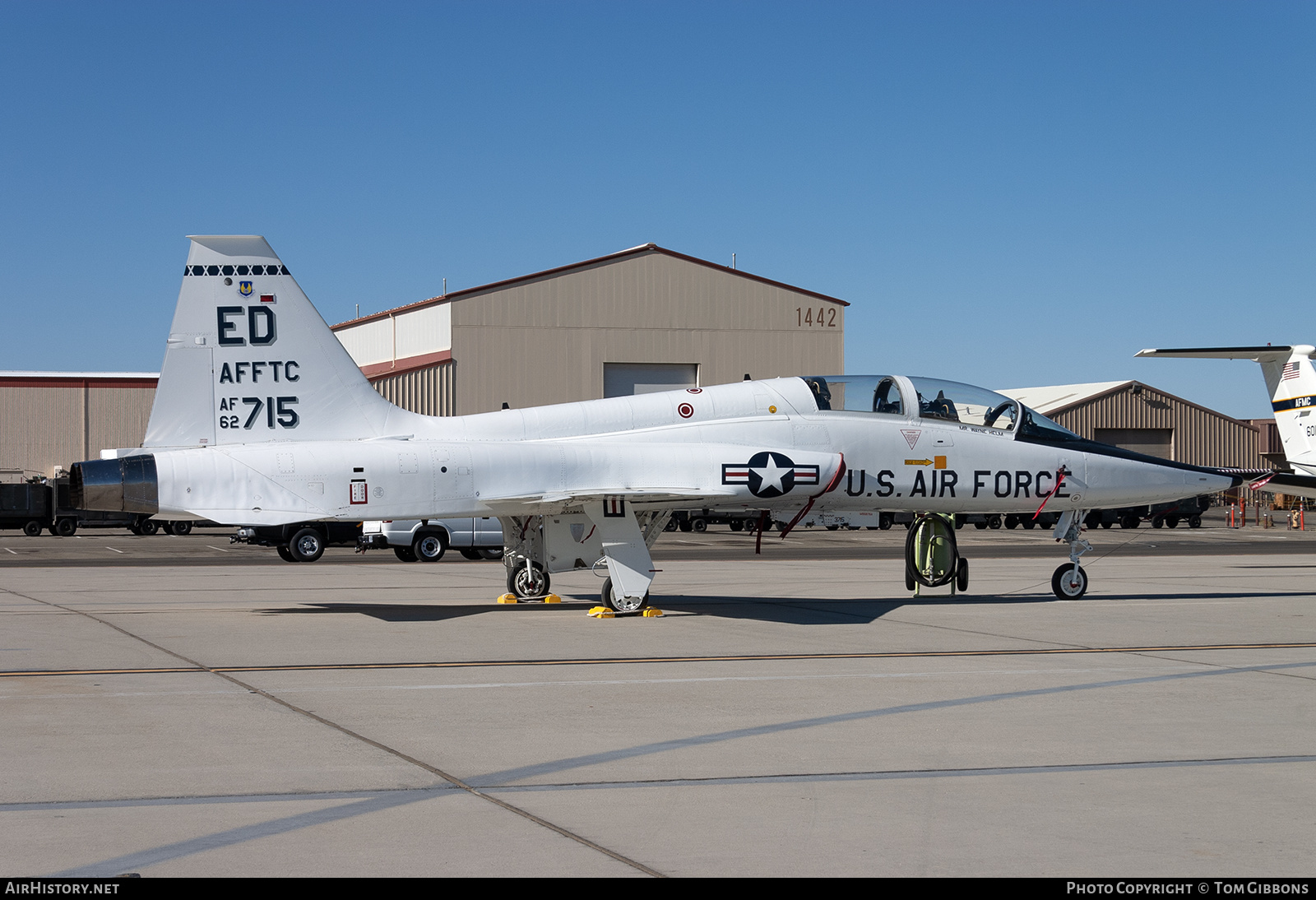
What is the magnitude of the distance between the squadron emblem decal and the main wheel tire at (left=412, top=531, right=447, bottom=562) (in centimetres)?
1536

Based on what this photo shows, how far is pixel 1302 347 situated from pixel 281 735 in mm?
26587

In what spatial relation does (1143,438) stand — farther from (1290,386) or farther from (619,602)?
(619,602)

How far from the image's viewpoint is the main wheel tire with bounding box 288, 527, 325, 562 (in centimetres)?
3023

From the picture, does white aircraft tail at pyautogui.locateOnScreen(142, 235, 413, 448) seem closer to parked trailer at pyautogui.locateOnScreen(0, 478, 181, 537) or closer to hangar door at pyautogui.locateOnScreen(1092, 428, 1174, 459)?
parked trailer at pyautogui.locateOnScreen(0, 478, 181, 537)

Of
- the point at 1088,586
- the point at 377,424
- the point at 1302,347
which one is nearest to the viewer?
the point at 377,424

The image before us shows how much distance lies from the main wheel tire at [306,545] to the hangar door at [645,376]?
20.7 m

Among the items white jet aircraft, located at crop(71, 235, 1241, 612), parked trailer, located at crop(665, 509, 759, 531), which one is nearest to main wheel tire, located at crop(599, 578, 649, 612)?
white jet aircraft, located at crop(71, 235, 1241, 612)

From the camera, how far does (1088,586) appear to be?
71.9ft

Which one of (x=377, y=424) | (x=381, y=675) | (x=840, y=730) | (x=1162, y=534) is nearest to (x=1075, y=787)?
(x=840, y=730)

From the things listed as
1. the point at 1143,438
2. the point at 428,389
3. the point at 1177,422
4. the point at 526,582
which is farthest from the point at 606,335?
the point at 1177,422

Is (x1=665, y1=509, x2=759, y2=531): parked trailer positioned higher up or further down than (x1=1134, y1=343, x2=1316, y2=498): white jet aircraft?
further down

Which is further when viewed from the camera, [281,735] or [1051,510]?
[1051,510]

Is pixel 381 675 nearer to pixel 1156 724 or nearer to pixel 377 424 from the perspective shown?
pixel 377 424

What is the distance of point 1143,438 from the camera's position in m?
73.4
